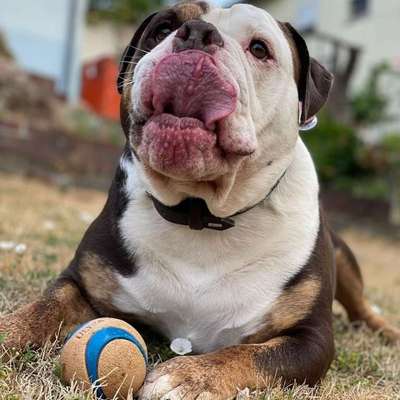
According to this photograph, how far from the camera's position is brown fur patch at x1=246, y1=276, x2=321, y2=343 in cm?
248

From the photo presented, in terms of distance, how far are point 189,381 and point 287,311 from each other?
59 centimetres

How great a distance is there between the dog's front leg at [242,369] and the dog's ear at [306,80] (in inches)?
33.8

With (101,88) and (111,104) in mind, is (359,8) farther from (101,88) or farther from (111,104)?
(101,88)

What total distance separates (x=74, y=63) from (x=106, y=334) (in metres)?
11.3

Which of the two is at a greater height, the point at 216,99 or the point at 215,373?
the point at 216,99

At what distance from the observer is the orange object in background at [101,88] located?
1644 cm

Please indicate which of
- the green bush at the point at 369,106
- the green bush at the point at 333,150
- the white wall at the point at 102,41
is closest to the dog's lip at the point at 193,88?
the green bush at the point at 333,150

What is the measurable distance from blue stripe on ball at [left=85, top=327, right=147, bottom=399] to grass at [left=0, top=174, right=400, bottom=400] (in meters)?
0.06

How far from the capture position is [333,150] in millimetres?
10094

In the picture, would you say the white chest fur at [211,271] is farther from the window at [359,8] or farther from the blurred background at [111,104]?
the window at [359,8]

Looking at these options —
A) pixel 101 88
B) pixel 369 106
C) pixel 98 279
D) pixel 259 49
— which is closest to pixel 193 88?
pixel 259 49

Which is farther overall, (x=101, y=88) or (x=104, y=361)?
(x=101, y=88)

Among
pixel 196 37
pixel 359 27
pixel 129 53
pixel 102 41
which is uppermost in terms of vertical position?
pixel 196 37

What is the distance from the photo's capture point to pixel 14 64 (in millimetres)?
10523
